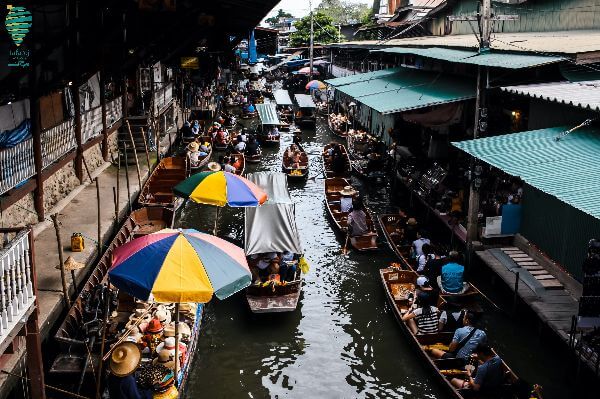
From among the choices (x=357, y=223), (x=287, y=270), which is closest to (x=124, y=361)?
(x=287, y=270)

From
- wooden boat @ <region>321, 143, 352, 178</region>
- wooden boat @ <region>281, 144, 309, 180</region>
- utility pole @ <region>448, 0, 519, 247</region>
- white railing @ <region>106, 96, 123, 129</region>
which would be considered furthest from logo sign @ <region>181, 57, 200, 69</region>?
utility pole @ <region>448, 0, 519, 247</region>

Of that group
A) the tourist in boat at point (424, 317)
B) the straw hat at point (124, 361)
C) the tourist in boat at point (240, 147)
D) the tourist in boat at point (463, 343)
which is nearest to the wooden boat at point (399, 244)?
the tourist in boat at point (424, 317)

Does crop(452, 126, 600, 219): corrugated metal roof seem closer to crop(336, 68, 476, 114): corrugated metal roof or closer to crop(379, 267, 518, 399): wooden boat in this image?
crop(379, 267, 518, 399): wooden boat

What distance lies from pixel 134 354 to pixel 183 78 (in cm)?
3104

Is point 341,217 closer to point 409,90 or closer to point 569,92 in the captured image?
point 409,90

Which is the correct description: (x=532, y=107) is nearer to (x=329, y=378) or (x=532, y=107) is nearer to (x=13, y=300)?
(x=329, y=378)

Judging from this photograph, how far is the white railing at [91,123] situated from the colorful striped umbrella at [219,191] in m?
5.16

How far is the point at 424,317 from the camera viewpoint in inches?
458

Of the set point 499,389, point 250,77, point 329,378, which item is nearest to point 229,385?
point 329,378

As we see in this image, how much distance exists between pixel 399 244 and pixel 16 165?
411 inches

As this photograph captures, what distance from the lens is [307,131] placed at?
40.8 metres

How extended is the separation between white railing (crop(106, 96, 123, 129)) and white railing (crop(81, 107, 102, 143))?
46.1 inches

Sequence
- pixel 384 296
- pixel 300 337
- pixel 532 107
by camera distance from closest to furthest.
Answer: pixel 300 337
pixel 532 107
pixel 384 296

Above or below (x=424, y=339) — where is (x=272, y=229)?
above
